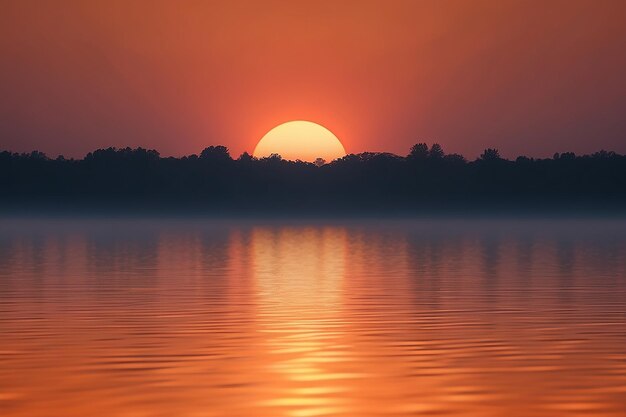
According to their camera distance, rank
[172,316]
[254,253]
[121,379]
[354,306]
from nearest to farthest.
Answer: [121,379]
[172,316]
[354,306]
[254,253]

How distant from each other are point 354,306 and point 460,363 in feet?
36.7

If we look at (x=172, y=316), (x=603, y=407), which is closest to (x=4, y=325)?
(x=172, y=316)

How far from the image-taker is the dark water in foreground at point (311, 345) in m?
16.2

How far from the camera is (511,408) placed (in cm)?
1567

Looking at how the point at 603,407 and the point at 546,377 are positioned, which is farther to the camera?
the point at 546,377

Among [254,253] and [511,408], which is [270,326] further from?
[254,253]

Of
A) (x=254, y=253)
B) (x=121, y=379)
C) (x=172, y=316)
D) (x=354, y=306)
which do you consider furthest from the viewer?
(x=254, y=253)

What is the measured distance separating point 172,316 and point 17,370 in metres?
8.95

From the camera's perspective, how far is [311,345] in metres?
22.3

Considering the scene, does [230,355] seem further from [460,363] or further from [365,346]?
[460,363]

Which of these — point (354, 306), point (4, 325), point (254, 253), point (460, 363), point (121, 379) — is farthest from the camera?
point (254, 253)

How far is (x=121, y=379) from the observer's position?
17969 mm

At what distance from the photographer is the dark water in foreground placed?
1625cm

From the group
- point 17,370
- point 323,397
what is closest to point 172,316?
point 17,370
